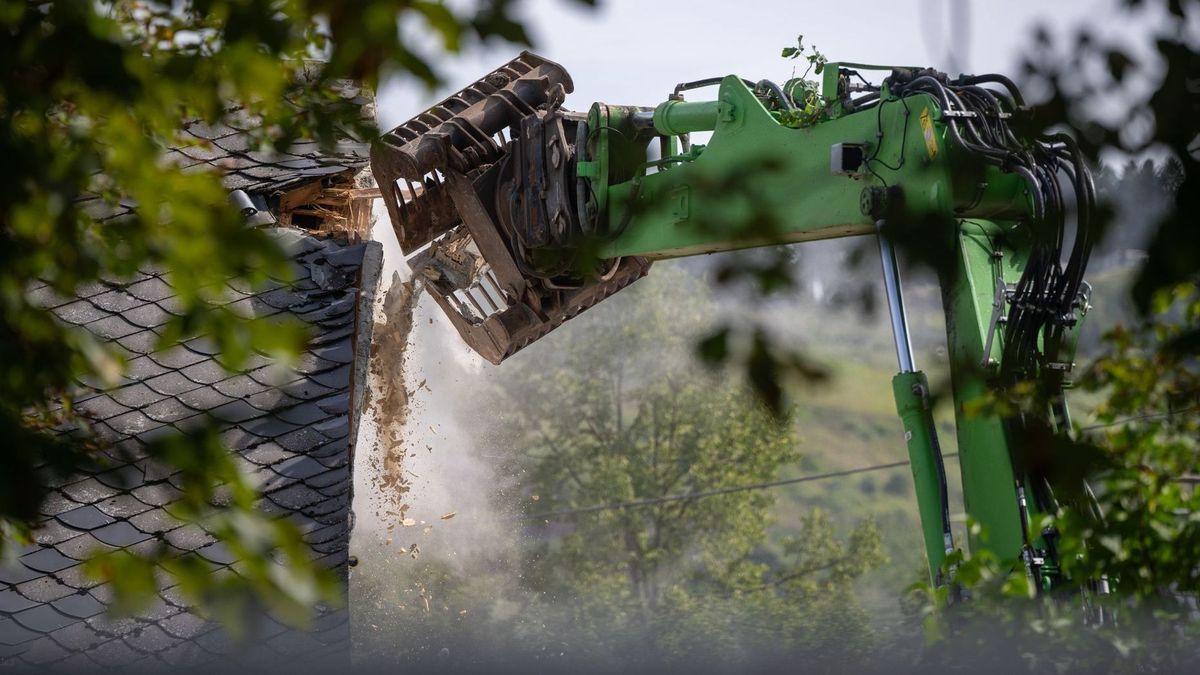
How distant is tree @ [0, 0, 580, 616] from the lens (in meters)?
1.70

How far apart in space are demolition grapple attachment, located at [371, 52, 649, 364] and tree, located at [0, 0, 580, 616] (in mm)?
4264

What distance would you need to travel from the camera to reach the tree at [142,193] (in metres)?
1.70

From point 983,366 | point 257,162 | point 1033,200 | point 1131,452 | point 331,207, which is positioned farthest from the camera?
point 331,207

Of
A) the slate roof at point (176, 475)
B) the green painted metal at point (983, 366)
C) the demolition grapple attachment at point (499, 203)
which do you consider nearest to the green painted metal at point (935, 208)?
the green painted metal at point (983, 366)

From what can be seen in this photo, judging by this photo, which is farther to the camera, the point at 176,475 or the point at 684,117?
the point at 684,117

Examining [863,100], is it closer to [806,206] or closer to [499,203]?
[806,206]

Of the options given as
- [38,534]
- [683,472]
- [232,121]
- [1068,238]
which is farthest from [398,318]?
[683,472]

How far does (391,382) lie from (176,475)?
132 inches

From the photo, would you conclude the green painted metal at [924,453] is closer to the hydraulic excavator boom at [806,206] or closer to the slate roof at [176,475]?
the hydraulic excavator boom at [806,206]

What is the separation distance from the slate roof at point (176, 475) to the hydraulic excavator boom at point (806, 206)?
0.93 meters

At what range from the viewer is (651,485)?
59.8 ft

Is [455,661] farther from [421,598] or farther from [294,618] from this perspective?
[294,618]

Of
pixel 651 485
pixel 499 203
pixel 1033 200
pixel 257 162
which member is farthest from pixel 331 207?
pixel 651 485

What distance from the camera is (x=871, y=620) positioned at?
14.6 metres
